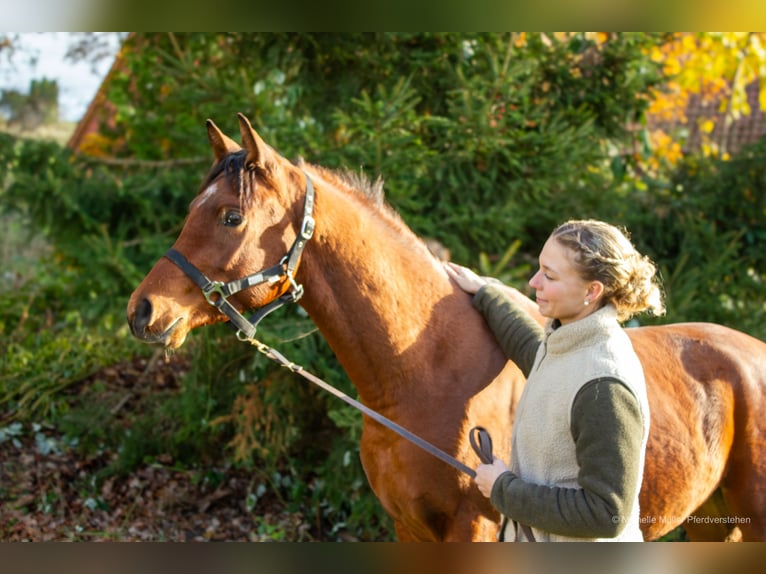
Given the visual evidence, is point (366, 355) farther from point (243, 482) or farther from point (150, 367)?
point (150, 367)

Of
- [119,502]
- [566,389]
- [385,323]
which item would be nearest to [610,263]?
[566,389]

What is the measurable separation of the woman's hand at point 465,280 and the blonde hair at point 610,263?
2.95 feet

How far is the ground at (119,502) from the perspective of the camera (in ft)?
15.8

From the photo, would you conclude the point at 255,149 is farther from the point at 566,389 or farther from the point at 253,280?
the point at 566,389

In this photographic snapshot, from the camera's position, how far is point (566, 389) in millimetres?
1810

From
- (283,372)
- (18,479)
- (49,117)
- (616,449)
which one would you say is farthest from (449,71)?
(49,117)

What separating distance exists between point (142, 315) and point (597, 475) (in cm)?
148

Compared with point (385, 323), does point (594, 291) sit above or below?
above

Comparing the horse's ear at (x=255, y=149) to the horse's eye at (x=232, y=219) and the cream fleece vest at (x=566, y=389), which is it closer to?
the horse's eye at (x=232, y=219)

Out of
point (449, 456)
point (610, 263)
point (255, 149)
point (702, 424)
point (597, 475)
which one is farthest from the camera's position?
point (702, 424)

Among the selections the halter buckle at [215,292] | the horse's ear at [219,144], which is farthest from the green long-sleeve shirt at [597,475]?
the horse's ear at [219,144]

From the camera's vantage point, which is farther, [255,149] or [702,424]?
[702,424]

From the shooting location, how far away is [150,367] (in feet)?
20.4
